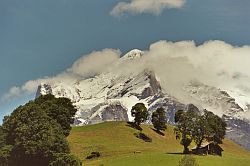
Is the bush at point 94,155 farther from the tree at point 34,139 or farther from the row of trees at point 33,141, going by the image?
the tree at point 34,139

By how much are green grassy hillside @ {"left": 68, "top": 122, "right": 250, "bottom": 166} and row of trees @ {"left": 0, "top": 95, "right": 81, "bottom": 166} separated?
1151 centimetres

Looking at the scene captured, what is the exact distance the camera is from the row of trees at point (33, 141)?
10438 cm

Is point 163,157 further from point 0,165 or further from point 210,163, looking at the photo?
point 0,165

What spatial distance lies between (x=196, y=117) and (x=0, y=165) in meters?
59.6

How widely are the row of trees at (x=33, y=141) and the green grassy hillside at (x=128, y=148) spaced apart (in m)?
11.5

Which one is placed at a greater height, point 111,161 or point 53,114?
point 53,114

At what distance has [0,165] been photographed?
10931 cm

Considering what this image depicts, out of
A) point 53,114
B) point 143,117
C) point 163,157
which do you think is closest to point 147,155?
point 163,157

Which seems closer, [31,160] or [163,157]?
[31,160]

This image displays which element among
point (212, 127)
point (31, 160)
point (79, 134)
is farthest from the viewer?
point (79, 134)

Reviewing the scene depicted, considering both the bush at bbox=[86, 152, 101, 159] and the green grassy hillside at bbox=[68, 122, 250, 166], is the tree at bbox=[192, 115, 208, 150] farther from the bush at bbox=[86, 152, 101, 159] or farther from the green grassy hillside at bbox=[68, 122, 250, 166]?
the bush at bbox=[86, 152, 101, 159]

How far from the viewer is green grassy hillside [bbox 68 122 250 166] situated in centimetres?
11388

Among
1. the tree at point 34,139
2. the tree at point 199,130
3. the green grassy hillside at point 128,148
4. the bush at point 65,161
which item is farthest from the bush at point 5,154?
the tree at point 199,130

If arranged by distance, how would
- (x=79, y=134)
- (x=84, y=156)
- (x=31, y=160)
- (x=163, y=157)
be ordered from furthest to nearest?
1. (x=79, y=134)
2. (x=84, y=156)
3. (x=163, y=157)
4. (x=31, y=160)
